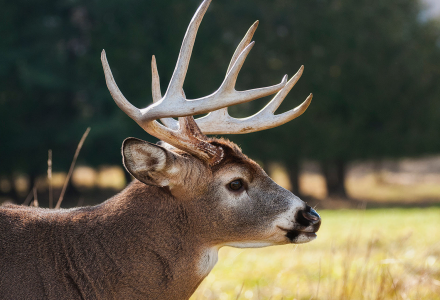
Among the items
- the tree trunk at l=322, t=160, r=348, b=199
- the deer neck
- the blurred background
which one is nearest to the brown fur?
the deer neck

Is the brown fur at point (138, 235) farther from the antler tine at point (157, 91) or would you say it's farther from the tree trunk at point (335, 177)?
the tree trunk at point (335, 177)

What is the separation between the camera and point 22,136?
18797 mm

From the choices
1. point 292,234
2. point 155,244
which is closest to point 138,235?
point 155,244

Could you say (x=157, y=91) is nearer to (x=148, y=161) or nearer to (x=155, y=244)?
(x=148, y=161)

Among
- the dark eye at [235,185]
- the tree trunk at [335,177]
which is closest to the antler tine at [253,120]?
the dark eye at [235,185]

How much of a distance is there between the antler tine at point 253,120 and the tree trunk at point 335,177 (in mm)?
20507

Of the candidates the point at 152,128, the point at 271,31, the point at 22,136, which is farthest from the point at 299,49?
the point at 152,128

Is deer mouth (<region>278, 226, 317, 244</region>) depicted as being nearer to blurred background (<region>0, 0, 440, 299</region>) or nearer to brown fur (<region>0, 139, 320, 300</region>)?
brown fur (<region>0, 139, 320, 300</region>)

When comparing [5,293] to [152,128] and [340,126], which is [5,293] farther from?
[340,126]

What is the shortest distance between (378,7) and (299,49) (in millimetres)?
4024

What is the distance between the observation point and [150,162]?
2.33m

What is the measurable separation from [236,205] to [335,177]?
22273mm

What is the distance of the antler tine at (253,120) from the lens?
3039mm

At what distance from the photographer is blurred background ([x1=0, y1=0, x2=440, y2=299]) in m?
18.9
